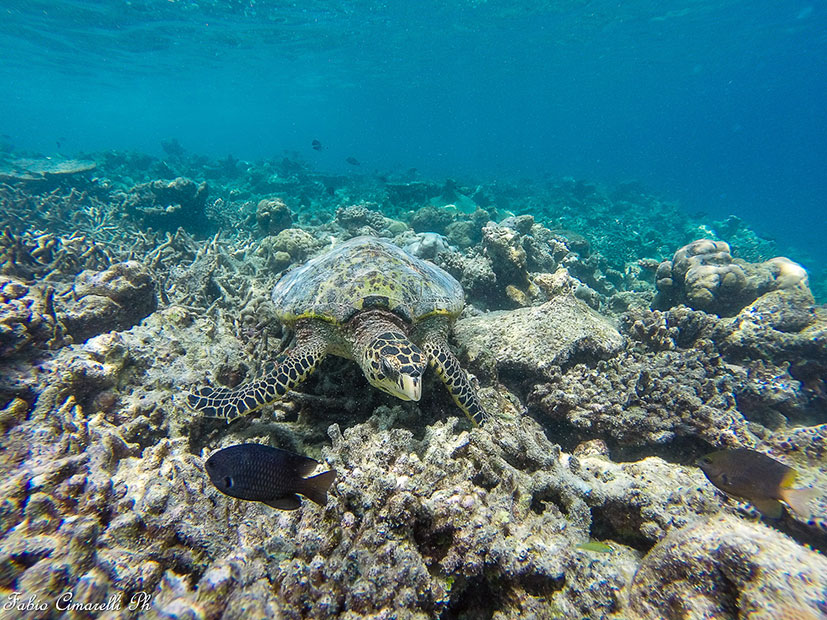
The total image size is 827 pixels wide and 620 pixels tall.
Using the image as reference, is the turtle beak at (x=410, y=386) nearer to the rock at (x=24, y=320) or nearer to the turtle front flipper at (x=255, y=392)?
the turtle front flipper at (x=255, y=392)

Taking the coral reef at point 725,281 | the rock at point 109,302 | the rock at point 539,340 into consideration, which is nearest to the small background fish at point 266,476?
the rock at point 539,340

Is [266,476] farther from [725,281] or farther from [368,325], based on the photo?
[725,281]

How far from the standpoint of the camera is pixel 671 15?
37.5 metres

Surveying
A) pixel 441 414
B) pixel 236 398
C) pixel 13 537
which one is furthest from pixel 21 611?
pixel 441 414

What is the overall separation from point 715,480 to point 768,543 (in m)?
1.48

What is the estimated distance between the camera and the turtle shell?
4.25 m

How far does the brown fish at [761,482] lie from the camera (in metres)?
2.76

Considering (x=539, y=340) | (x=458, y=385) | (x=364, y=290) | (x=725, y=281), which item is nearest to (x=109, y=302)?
(x=364, y=290)

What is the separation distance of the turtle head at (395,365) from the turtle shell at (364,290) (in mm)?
622

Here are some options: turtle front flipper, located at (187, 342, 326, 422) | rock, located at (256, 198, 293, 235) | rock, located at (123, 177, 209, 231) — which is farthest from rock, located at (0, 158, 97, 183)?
turtle front flipper, located at (187, 342, 326, 422)

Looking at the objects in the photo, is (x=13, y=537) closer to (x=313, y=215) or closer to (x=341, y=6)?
(x=313, y=215)

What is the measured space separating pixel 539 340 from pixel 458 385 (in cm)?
156

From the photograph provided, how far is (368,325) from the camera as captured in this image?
13.5 ft

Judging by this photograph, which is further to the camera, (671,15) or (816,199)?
(816,199)
